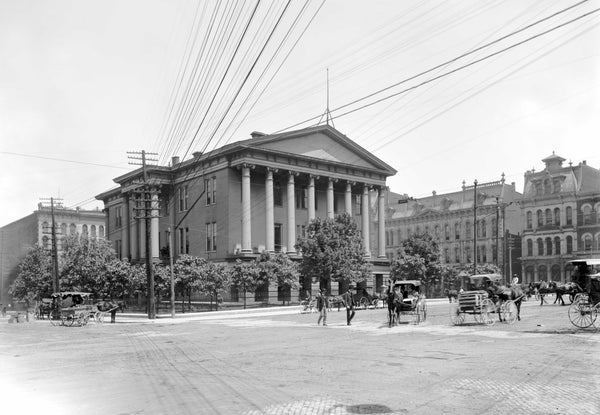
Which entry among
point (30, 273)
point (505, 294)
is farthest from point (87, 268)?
point (505, 294)

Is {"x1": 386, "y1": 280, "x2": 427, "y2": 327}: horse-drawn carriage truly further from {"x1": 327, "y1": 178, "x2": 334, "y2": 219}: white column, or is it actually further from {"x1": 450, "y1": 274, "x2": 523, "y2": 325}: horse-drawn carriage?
{"x1": 327, "y1": 178, "x2": 334, "y2": 219}: white column

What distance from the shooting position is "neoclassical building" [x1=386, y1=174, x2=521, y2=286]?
88688 millimetres

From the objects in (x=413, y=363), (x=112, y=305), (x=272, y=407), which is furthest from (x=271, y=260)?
(x=272, y=407)

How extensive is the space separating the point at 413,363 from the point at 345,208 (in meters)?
54.5

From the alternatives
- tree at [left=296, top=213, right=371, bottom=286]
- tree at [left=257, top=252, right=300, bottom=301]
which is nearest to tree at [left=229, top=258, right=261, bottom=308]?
tree at [left=257, top=252, right=300, bottom=301]

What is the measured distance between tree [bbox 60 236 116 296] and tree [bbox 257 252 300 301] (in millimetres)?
12741

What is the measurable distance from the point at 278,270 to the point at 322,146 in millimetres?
20955

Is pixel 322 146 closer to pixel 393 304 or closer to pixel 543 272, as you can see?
pixel 393 304

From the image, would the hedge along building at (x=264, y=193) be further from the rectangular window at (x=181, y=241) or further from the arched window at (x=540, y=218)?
the arched window at (x=540, y=218)

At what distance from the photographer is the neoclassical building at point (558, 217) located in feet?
258

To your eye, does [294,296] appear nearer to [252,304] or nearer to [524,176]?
[252,304]

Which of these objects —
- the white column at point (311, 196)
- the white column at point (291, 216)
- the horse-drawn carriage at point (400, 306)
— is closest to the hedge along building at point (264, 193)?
the white column at point (311, 196)

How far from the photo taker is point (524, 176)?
290ft

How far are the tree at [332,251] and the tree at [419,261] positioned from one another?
1008cm
